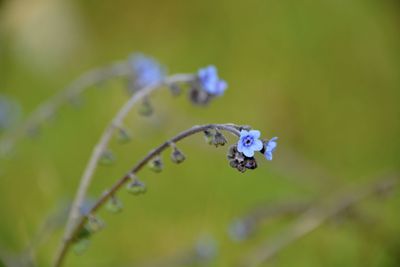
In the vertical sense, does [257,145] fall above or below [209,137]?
below

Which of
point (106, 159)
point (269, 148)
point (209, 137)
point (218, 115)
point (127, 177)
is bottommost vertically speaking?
point (269, 148)

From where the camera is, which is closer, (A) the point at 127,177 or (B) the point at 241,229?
(A) the point at 127,177

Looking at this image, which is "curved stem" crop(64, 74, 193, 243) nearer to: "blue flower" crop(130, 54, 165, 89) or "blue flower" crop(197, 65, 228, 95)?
"blue flower" crop(197, 65, 228, 95)

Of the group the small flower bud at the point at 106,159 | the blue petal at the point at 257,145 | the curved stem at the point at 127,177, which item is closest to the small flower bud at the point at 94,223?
the curved stem at the point at 127,177

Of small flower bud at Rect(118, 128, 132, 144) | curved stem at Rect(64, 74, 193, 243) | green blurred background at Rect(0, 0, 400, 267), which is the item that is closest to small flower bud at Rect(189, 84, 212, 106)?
curved stem at Rect(64, 74, 193, 243)

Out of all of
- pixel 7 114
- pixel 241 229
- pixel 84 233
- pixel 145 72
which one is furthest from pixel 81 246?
pixel 7 114

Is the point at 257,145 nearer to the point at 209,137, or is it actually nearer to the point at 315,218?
the point at 209,137
